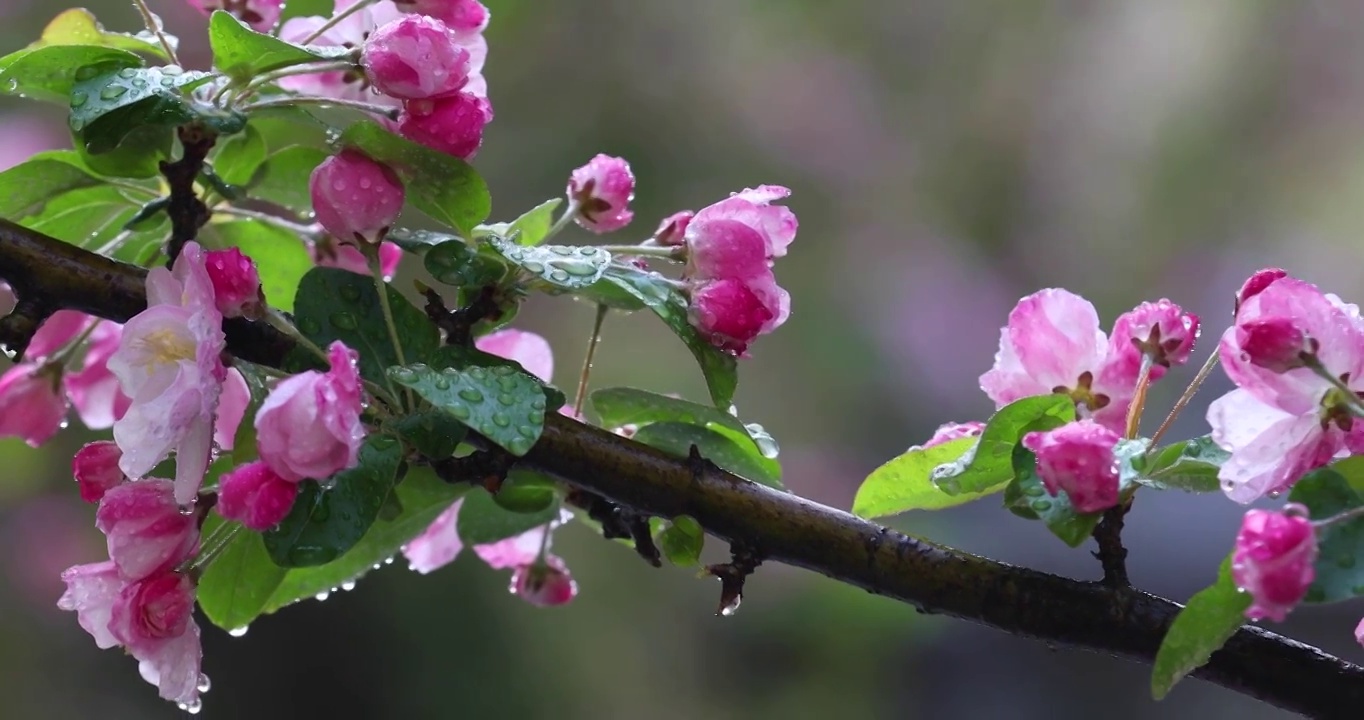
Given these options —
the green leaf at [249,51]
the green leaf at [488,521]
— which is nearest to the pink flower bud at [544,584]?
the green leaf at [488,521]

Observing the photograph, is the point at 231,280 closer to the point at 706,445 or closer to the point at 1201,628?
the point at 706,445

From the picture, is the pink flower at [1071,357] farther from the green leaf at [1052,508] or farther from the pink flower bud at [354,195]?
the pink flower bud at [354,195]

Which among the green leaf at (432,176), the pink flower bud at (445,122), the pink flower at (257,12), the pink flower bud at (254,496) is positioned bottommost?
the pink flower bud at (254,496)

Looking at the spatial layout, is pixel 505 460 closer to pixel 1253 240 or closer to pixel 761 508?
pixel 761 508

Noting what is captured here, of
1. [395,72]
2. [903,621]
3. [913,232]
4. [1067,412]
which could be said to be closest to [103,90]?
[395,72]

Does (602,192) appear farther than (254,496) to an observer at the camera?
Yes

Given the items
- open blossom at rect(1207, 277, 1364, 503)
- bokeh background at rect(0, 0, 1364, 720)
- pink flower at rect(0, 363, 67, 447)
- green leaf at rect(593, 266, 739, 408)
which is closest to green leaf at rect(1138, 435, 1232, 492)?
open blossom at rect(1207, 277, 1364, 503)

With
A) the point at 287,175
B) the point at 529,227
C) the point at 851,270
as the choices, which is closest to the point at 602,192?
the point at 529,227
